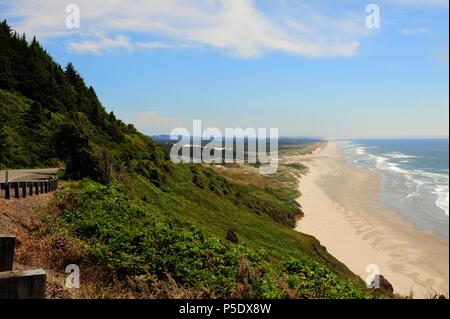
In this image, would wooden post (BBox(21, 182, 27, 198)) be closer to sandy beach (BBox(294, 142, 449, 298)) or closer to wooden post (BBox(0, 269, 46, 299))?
wooden post (BBox(0, 269, 46, 299))

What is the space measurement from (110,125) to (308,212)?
110 feet

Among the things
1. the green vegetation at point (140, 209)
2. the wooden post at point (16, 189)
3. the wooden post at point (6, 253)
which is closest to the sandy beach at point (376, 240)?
the green vegetation at point (140, 209)

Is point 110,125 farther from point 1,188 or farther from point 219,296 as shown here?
point 219,296

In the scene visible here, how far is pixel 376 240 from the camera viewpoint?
49906 millimetres

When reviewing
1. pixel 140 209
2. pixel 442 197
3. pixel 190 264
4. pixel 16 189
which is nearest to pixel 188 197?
pixel 140 209

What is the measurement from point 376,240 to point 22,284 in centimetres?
4963

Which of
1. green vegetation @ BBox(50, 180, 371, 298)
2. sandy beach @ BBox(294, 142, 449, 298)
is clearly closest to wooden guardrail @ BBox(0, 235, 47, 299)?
green vegetation @ BBox(50, 180, 371, 298)

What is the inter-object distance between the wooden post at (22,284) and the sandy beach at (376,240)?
23114mm

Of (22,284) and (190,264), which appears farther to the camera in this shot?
(190,264)

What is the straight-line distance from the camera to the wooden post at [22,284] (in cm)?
480

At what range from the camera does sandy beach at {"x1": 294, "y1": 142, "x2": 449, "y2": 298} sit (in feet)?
125

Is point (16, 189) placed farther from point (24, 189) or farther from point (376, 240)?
point (376, 240)
